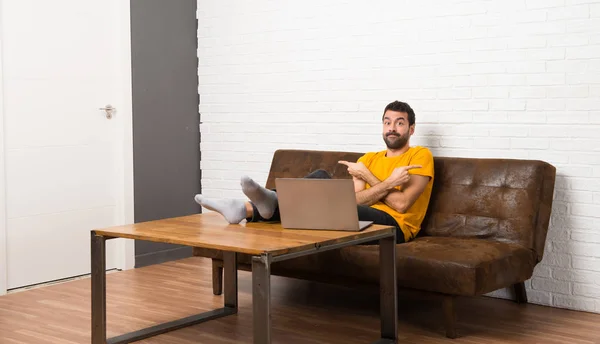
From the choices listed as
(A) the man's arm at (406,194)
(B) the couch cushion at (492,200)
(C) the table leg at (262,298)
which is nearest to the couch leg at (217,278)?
(A) the man's arm at (406,194)

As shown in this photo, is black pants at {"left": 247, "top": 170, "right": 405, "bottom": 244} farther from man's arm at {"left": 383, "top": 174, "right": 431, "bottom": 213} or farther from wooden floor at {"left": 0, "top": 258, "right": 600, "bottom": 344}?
wooden floor at {"left": 0, "top": 258, "right": 600, "bottom": 344}

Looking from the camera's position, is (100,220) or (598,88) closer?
(598,88)

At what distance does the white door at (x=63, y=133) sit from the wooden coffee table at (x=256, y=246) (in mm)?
1456

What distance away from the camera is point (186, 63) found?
5934 millimetres

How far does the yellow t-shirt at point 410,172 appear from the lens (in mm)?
4258

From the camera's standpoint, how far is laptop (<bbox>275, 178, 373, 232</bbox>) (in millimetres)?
3320

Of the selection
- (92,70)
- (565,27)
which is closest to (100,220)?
(92,70)

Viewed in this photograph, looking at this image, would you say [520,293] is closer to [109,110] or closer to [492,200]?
[492,200]

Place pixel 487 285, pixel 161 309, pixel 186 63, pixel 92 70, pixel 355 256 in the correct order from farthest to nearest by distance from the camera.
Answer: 1. pixel 186 63
2. pixel 92 70
3. pixel 161 309
4. pixel 355 256
5. pixel 487 285

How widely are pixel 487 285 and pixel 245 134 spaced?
2.41 m

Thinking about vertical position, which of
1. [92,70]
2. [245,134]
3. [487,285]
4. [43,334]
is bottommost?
[43,334]

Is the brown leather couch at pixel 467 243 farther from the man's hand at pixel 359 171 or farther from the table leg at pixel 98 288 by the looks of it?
the table leg at pixel 98 288

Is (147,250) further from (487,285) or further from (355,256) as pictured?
(487,285)

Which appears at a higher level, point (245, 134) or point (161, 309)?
point (245, 134)
